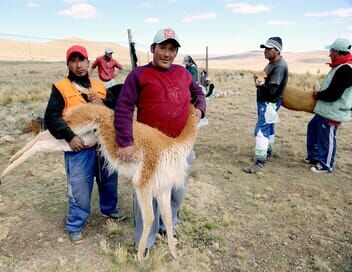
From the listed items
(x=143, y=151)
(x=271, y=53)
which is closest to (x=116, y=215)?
(x=143, y=151)

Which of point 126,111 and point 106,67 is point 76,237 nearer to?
point 126,111

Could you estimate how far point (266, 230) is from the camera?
3.87 meters

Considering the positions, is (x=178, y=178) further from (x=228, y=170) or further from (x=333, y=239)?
(x=228, y=170)

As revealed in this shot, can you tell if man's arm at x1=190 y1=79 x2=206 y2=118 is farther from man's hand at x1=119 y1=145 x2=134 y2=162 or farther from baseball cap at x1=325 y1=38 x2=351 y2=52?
baseball cap at x1=325 y1=38 x2=351 y2=52

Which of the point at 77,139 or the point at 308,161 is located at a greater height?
the point at 77,139

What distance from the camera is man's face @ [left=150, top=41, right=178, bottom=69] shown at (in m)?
2.79

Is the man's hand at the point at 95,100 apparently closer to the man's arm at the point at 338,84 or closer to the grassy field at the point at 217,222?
the grassy field at the point at 217,222

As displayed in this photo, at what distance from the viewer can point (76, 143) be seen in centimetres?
298

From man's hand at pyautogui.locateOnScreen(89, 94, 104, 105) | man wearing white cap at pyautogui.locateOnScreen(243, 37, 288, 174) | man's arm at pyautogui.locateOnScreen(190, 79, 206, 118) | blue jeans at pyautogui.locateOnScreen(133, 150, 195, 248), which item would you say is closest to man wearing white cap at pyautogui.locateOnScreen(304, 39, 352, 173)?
man wearing white cap at pyautogui.locateOnScreen(243, 37, 288, 174)

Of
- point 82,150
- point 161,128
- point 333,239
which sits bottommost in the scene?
point 333,239

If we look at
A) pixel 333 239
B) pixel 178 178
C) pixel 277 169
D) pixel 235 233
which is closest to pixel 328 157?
pixel 277 169

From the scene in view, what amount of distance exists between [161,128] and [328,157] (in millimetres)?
3564

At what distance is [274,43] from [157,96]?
2.89 meters

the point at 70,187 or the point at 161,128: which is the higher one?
the point at 161,128
